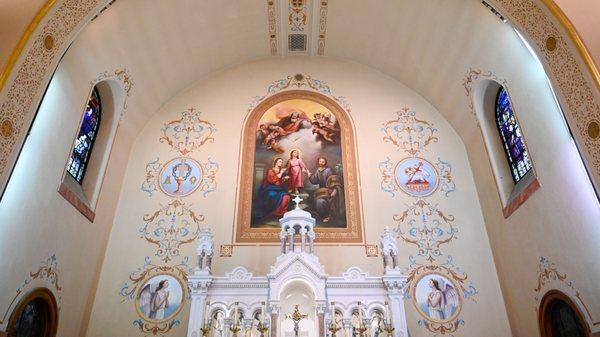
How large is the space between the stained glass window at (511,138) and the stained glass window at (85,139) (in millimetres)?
8828

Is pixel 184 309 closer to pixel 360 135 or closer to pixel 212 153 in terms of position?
pixel 212 153

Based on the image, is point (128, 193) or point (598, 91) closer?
point (598, 91)

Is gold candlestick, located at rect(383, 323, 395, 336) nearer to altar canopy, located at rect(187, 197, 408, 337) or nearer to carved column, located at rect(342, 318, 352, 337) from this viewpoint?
altar canopy, located at rect(187, 197, 408, 337)

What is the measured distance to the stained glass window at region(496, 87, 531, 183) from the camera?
8531mm

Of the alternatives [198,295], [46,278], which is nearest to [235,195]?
[198,295]

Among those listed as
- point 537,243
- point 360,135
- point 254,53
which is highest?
point 254,53

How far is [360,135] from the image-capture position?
425 inches

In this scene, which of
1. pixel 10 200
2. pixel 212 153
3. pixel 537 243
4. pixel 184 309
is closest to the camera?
pixel 10 200

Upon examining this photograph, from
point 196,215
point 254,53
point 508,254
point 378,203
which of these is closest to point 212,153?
point 196,215

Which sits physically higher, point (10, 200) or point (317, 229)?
point (317, 229)

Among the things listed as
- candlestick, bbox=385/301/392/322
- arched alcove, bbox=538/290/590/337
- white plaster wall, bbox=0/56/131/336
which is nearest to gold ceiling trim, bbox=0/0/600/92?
white plaster wall, bbox=0/56/131/336

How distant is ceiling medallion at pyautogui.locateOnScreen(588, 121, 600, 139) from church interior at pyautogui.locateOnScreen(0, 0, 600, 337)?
0.13ft

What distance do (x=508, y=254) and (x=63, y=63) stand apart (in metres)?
9.28

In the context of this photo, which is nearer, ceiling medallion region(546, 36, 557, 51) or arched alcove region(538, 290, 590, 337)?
ceiling medallion region(546, 36, 557, 51)
